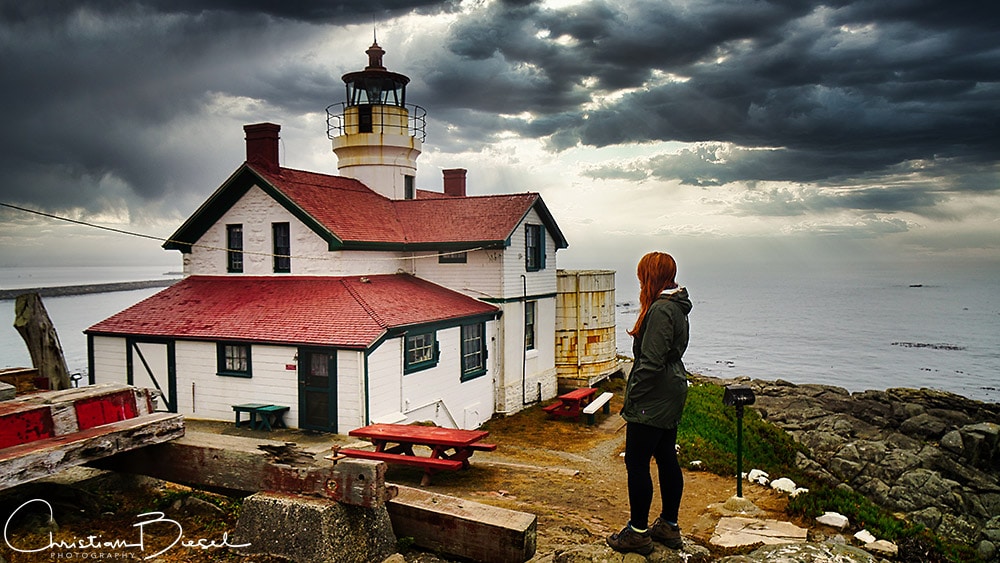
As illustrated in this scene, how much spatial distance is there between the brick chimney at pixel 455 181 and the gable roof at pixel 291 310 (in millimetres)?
7338

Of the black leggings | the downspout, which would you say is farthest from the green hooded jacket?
the downspout

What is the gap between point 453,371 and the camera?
17703 mm

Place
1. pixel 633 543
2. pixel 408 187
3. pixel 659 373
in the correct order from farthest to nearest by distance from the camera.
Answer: pixel 408 187, pixel 633 543, pixel 659 373

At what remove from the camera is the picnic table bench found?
48.4 ft

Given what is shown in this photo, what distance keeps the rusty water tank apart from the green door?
1006 centimetres

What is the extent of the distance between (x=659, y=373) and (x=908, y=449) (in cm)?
2147

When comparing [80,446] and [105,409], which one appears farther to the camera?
[105,409]

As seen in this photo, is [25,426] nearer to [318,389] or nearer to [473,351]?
[318,389]

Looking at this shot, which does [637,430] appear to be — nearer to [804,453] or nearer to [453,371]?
[453,371]

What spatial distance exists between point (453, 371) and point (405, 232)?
18.1ft

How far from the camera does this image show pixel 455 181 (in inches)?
1025

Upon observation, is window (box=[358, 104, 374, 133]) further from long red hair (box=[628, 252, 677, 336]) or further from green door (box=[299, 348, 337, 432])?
long red hair (box=[628, 252, 677, 336])

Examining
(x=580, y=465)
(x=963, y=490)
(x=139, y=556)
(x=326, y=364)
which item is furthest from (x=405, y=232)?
(x=963, y=490)

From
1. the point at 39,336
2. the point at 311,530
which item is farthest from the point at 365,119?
the point at 311,530
